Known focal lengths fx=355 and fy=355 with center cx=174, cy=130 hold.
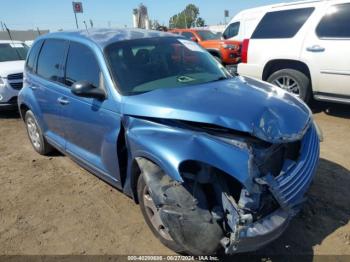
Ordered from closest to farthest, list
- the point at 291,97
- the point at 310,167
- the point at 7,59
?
the point at 310,167 → the point at 291,97 → the point at 7,59

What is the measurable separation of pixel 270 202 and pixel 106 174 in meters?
1.78

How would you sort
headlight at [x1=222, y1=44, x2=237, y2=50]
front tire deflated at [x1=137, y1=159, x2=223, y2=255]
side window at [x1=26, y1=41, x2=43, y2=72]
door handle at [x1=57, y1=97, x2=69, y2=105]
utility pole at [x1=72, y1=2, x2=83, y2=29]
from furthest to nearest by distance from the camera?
utility pole at [x1=72, y1=2, x2=83, y2=29] → headlight at [x1=222, y1=44, x2=237, y2=50] → side window at [x1=26, y1=41, x2=43, y2=72] → door handle at [x1=57, y1=97, x2=69, y2=105] → front tire deflated at [x1=137, y1=159, x2=223, y2=255]

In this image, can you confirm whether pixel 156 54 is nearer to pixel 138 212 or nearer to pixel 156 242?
pixel 138 212

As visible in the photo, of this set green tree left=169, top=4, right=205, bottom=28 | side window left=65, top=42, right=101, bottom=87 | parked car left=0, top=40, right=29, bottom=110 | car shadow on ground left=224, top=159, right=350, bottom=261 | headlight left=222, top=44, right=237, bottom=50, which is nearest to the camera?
car shadow on ground left=224, top=159, right=350, bottom=261

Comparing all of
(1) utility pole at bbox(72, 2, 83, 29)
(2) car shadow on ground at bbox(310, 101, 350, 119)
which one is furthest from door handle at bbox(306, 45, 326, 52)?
(1) utility pole at bbox(72, 2, 83, 29)

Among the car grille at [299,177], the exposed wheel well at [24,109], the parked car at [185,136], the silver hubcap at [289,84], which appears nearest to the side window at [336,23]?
the silver hubcap at [289,84]

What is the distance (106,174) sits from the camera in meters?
3.69

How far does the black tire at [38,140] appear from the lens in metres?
5.38

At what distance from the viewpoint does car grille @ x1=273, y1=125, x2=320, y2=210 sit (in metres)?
2.60

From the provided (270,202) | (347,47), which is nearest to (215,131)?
(270,202)

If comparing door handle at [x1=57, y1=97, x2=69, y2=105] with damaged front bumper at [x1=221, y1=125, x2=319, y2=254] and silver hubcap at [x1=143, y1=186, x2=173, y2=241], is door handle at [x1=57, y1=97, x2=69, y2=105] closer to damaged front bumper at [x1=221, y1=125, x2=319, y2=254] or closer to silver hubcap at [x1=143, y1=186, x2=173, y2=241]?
silver hubcap at [x1=143, y1=186, x2=173, y2=241]

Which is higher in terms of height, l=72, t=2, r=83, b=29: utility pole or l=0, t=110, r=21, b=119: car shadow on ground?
l=72, t=2, r=83, b=29: utility pole

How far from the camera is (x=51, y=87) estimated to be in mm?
4523

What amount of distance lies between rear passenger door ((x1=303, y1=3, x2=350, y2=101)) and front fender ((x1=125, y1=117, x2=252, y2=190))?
4.35 meters
